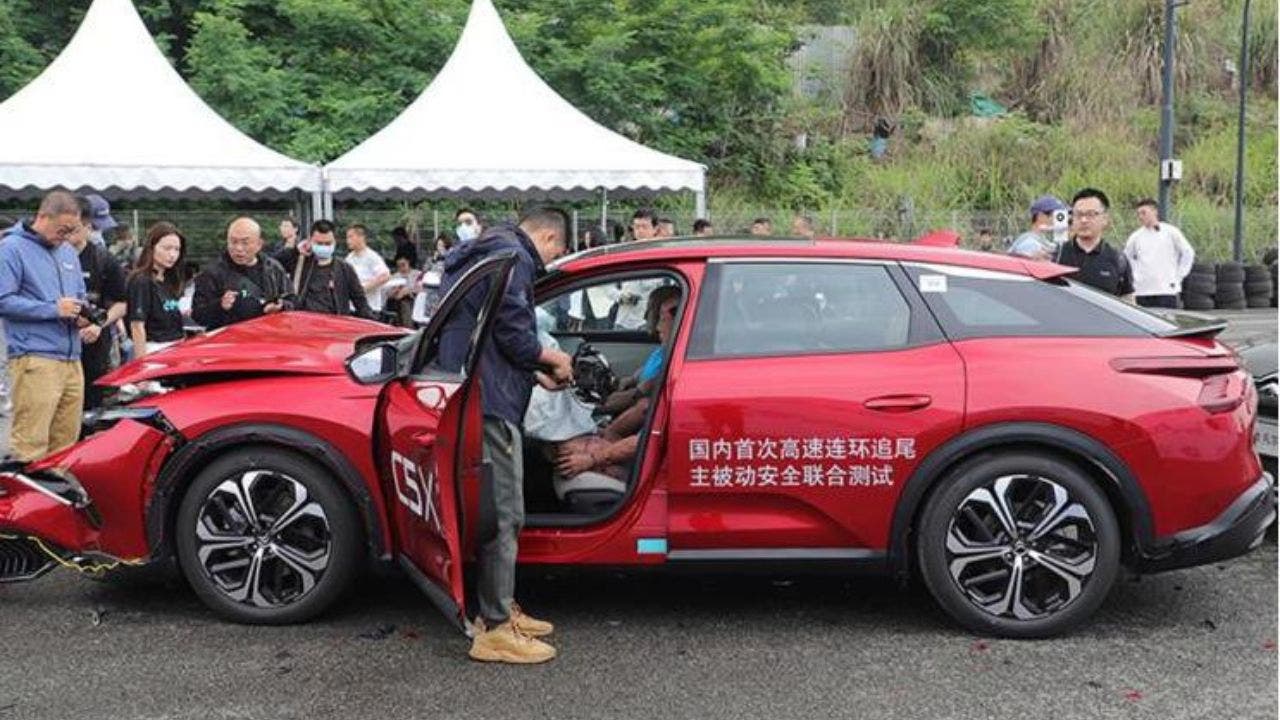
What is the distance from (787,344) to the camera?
465 centimetres

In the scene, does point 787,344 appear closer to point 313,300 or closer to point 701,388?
point 701,388

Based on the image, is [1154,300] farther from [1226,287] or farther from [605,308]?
[1226,287]

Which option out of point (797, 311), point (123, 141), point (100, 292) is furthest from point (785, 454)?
point (123, 141)

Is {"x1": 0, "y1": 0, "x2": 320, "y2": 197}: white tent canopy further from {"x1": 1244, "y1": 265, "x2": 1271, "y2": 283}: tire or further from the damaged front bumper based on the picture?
{"x1": 1244, "y1": 265, "x2": 1271, "y2": 283}: tire

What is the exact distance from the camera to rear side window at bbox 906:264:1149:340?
4668 mm

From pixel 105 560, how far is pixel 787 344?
8.85 feet

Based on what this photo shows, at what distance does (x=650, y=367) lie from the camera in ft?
16.5

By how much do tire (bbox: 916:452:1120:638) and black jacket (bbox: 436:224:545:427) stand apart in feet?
5.08

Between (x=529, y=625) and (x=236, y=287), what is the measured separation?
352cm

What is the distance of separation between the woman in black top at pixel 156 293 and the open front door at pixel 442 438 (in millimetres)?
3917

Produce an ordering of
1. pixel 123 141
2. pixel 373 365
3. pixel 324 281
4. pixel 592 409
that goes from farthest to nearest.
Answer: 1. pixel 123 141
2. pixel 324 281
3. pixel 592 409
4. pixel 373 365

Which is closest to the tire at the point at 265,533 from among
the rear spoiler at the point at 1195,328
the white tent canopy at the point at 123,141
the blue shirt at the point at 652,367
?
the blue shirt at the point at 652,367

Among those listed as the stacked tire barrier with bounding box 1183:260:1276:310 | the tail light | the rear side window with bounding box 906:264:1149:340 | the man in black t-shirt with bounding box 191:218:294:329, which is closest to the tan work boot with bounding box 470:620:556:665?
the rear side window with bounding box 906:264:1149:340

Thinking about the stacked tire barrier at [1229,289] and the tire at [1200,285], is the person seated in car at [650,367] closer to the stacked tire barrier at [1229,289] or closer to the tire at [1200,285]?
the tire at [1200,285]
